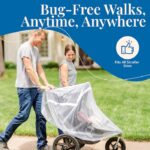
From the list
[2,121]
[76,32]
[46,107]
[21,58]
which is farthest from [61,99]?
[2,121]

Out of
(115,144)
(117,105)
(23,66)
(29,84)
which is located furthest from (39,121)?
(117,105)

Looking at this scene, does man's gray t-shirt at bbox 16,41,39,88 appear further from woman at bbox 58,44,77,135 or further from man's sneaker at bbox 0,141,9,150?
man's sneaker at bbox 0,141,9,150

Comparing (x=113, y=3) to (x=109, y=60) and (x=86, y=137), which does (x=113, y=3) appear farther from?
(x=86, y=137)

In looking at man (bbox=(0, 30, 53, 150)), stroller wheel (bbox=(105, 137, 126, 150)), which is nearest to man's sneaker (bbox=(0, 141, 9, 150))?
man (bbox=(0, 30, 53, 150))

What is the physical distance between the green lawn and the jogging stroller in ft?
4.24

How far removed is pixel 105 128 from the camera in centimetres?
714

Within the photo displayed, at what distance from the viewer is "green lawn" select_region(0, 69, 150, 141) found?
8875 mm

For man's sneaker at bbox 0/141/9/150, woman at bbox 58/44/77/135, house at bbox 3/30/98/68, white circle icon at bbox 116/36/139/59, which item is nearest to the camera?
woman at bbox 58/44/77/135

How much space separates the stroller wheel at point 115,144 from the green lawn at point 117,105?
Answer: 101cm

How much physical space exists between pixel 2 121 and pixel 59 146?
2.36 m

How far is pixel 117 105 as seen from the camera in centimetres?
1176

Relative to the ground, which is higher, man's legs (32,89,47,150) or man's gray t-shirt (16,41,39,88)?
man's gray t-shirt (16,41,39,88)

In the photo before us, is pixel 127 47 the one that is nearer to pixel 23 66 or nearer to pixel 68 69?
pixel 68 69

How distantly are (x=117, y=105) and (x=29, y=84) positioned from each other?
467 cm
